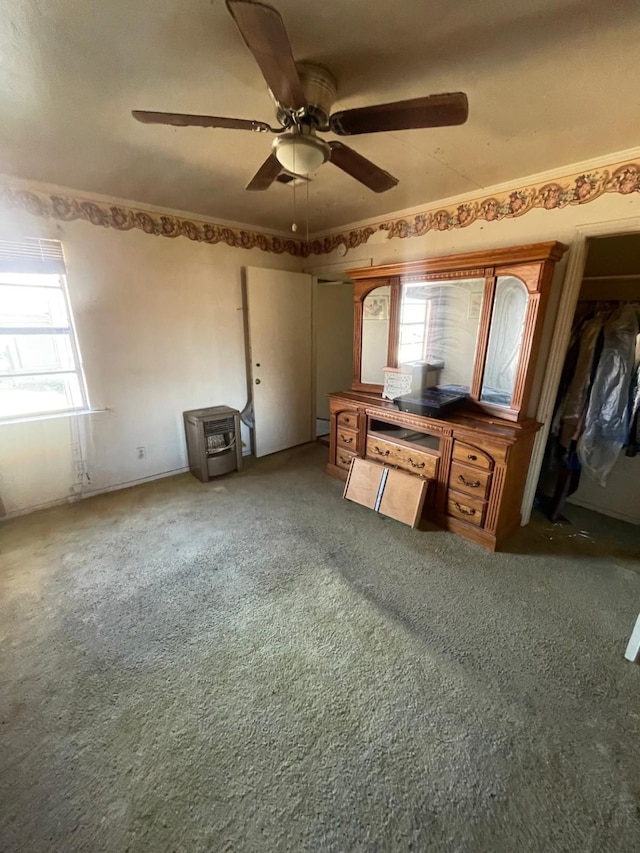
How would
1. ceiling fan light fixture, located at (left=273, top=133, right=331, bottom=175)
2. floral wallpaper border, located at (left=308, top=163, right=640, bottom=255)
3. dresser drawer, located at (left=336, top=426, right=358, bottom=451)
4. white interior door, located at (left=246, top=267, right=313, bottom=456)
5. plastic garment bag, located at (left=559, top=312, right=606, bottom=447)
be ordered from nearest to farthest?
ceiling fan light fixture, located at (left=273, top=133, right=331, bottom=175)
floral wallpaper border, located at (left=308, top=163, right=640, bottom=255)
plastic garment bag, located at (left=559, top=312, right=606, bottom=447)
dresser drawer, located at (left=336, top=426, right=358, bottom=451)
white interior door, located at (left=246, top=267, right=313, bottom=456)

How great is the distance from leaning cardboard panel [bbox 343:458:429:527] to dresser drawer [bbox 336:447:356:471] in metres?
0.29

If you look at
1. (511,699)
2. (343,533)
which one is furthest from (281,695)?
(343,533)

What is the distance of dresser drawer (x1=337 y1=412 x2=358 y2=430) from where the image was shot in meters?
3.06

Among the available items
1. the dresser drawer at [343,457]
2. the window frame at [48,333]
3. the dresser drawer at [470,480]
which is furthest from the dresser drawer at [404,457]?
the window frame at [48,333]

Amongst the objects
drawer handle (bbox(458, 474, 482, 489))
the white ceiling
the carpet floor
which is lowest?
the carpet floor

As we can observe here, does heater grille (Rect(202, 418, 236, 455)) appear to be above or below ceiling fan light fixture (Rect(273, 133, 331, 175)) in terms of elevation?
below

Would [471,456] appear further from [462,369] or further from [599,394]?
[599,394]

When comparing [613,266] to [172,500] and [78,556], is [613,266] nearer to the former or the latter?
[172,500]

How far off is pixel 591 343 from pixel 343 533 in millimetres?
2193

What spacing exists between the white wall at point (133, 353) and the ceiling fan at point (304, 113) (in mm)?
1840

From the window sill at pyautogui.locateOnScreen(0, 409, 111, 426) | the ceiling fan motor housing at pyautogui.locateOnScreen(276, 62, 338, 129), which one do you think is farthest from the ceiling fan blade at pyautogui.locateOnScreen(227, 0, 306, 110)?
the window sill at pyautogui.locateOnScreen(0, 409, 111, 426)

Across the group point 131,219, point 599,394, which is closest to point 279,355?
point 131,219

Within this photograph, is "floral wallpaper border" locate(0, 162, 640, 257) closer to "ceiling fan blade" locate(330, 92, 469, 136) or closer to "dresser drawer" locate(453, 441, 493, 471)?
"ceiling fan blade" locate(330, 92, 469, 136)

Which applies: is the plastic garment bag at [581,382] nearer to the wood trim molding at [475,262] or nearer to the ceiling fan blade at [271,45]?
the wood trim molding at [475,262]
